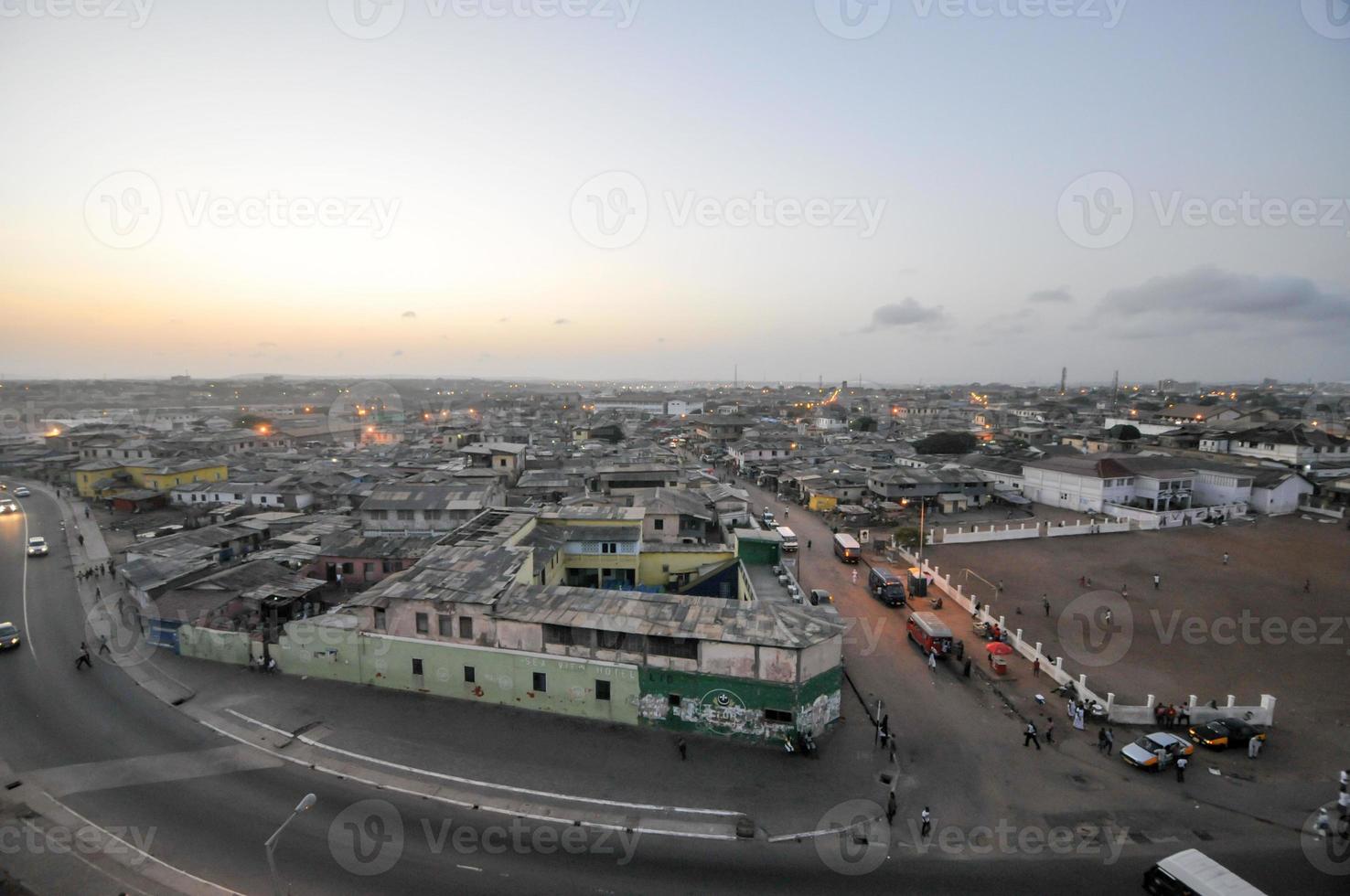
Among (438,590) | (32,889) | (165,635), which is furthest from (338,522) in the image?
(32,889)

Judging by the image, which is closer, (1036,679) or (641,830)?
(641,830)

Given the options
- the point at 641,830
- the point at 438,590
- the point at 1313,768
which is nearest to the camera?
the point at 641,830

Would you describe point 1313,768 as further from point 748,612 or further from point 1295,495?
point 1295,495

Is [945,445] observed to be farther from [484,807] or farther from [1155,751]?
[484,807]

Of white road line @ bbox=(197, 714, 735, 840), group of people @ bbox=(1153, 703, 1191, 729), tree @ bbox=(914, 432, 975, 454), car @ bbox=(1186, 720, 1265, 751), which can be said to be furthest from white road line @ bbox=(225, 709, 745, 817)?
tree @ bbox=(914, 432, 975, 454)

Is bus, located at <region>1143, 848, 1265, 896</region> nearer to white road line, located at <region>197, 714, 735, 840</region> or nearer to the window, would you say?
white road line, located at <region>197, 714, 735, 840</region>

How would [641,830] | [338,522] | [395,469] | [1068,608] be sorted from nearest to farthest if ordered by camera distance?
[641,830], [1068,608], [338,522], [395,469]

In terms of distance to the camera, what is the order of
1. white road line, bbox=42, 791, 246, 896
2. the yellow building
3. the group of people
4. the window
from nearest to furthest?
white road line, bbox=42, 791, 246, 896 < the group of people < the window < the yellow building

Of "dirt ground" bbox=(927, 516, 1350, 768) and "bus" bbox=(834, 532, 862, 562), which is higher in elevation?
"bus" bbox=(834, 532, 862, 562)
